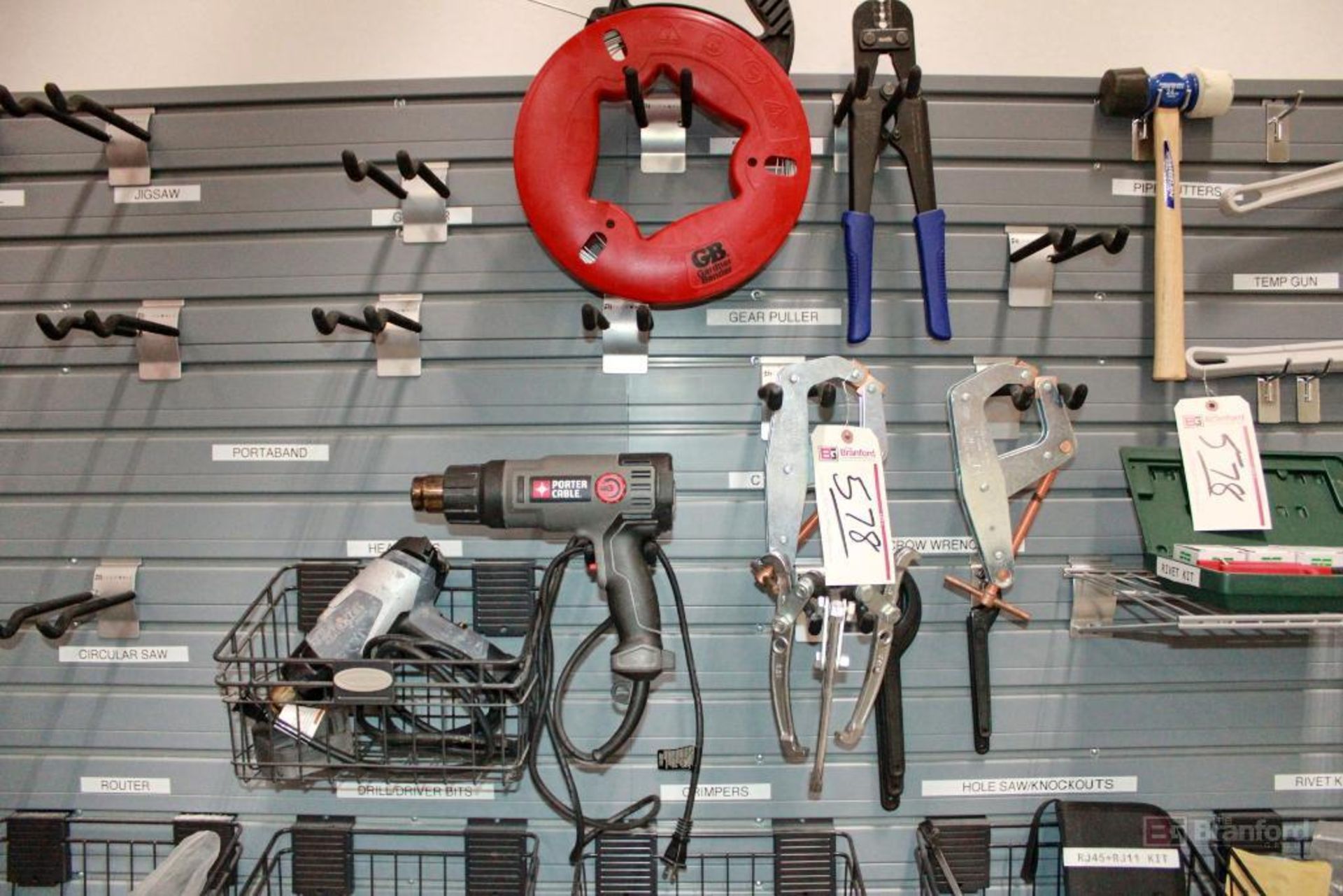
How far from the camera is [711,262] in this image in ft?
4.46

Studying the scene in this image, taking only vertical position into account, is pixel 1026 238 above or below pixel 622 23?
below

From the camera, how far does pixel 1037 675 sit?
5.06 feet

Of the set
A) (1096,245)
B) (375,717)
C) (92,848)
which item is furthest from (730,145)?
(92,848)

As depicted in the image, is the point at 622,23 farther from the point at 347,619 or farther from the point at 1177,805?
the point at 1177,805

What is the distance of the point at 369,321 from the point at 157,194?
0.68 meters

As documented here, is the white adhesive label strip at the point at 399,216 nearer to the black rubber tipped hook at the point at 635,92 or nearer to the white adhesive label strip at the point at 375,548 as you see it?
the black rubber tipped hook at the point at 635,92

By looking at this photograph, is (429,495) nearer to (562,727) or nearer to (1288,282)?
(562,727)

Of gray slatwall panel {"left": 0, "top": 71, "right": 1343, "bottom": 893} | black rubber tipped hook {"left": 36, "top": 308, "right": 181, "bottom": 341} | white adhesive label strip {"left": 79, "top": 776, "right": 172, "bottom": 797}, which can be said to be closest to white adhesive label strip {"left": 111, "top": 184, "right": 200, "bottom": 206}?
gray slatwall panel {"left": 0, "top": 71, "right": 1343, "bottom": 893}

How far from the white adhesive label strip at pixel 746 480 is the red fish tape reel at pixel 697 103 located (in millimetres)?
387

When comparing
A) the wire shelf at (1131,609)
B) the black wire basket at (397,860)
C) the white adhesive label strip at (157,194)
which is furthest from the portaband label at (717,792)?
the white adhesive label strip at (157,194)

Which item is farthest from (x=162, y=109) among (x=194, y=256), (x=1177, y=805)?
(x=1177, y=805)

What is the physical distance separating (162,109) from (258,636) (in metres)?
1.16

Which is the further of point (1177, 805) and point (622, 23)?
point (1177, 805)

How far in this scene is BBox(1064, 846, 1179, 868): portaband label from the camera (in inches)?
57.9
